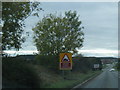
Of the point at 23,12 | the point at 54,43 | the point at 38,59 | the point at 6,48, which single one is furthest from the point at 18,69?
the point at 38,59

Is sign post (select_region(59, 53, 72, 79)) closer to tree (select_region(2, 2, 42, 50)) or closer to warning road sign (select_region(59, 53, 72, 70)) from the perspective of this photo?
warning road sign (select_region(59, 53, 72, 70))

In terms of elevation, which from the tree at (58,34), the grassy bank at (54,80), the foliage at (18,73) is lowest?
the grassy bank at (54,80)

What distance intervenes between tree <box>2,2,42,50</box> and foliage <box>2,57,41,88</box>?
1.04m

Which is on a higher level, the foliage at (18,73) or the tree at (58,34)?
the tree at (58,34)

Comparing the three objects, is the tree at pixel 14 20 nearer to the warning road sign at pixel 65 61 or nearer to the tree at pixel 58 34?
the warning road sign at pixel 65 61

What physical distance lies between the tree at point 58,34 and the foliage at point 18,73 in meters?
19.0

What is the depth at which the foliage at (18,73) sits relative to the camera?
16906 mm

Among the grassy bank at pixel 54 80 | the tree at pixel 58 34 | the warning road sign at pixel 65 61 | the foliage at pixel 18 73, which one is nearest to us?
→ the foliage at pixel 18 73

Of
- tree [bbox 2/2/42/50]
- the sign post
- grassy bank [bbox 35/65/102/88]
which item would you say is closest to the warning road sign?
the sign post

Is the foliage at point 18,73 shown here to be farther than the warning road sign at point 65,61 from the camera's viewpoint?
No

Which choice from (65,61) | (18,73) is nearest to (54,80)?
(65,61)

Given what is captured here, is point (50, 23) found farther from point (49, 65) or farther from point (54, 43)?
point (49, 65)

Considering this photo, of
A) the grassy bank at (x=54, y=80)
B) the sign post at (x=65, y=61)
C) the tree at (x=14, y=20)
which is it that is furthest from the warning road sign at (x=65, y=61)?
the tree at (x=14, y=20)

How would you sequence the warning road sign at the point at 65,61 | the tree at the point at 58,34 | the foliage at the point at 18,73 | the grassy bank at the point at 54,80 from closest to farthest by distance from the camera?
the foliage at the point at 18,73, the grassy bank at the point at 54,80, the warning road sign at the point at 65,61, the tree at the point at 58,34
